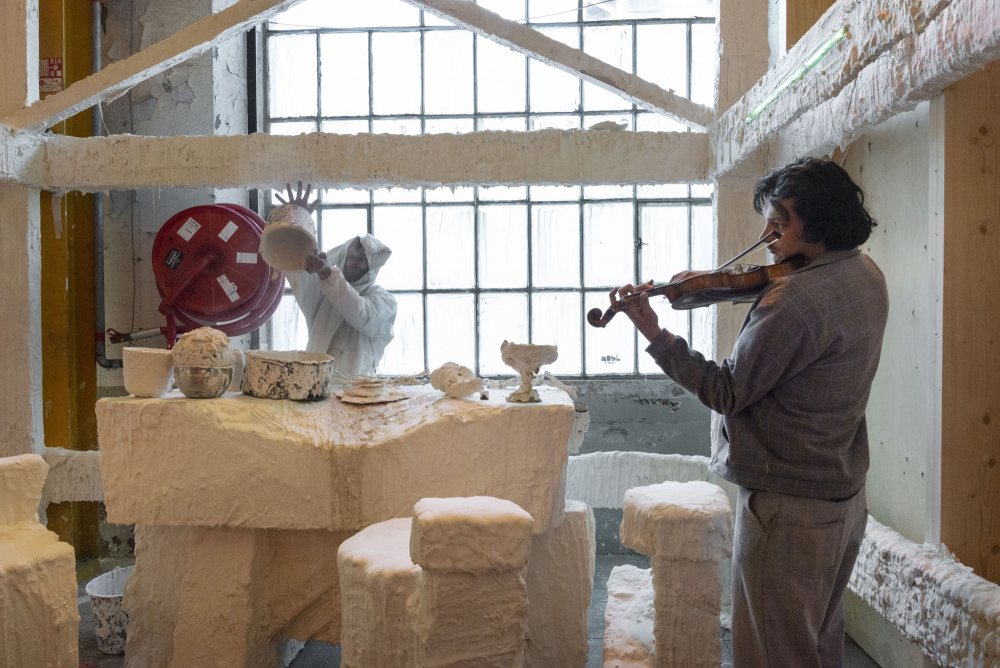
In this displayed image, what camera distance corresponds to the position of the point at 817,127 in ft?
Answer: 8.95

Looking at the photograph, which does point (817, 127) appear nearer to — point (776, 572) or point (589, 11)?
point (776, 572)

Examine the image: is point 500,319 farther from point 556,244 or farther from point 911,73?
point 911,73

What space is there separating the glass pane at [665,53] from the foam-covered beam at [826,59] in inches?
77.8

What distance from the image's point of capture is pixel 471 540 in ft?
6.09

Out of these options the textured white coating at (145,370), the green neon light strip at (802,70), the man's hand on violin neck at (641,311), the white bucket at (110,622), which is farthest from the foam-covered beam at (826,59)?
the white bucket at (110,622)

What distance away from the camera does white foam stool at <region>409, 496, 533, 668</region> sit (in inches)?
73.4

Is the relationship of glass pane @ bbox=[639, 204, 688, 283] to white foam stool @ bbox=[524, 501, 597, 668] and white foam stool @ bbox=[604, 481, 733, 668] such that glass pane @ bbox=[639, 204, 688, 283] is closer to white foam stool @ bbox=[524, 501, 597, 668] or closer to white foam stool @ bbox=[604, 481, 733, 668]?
white foam stool @ bbox=[524, 501, 597, 668]

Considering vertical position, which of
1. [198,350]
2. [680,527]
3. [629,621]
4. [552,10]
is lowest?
[629,621]

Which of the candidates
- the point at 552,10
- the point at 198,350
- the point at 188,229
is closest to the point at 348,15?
the point at 552,10

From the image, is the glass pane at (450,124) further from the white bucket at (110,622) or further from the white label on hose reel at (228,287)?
the white bucket at (110,622)

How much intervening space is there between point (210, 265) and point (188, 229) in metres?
0.24

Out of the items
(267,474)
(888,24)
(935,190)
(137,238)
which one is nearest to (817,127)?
(935,190)

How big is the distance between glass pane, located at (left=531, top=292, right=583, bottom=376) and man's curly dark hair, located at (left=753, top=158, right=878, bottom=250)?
313 centimetres

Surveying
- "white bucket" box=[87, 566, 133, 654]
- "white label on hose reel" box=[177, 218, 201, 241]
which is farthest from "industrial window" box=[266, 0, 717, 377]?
"white bucket" box=[87, 566, 133, 654]
